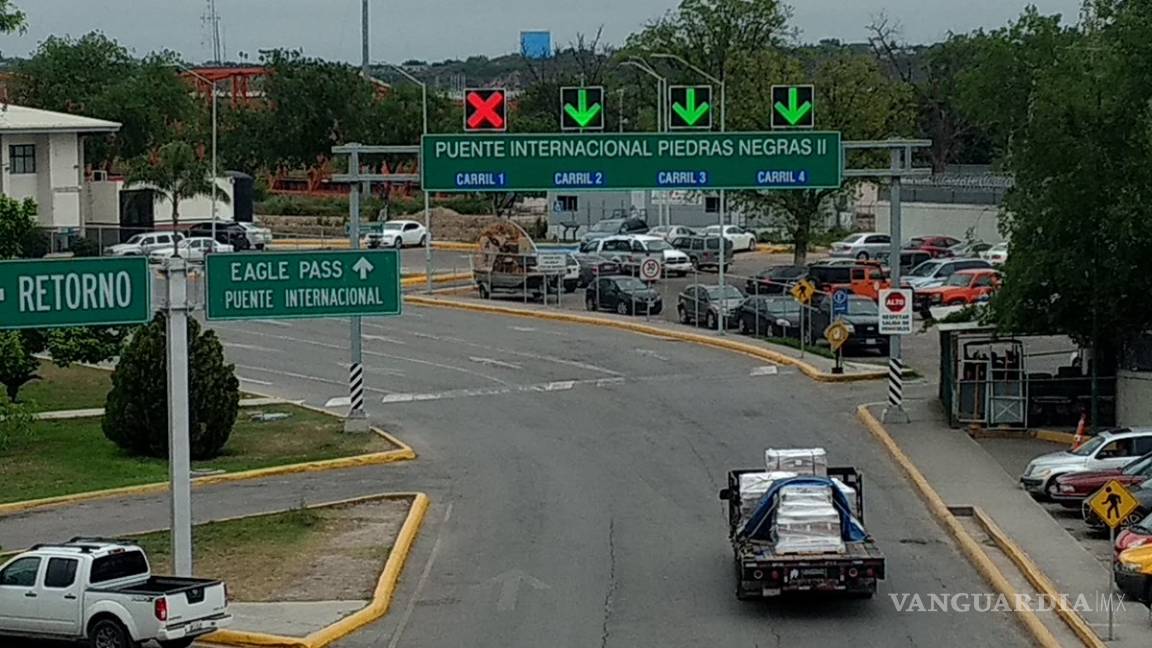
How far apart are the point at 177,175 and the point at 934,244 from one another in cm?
3252

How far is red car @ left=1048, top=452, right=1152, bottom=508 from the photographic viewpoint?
93.4 feet

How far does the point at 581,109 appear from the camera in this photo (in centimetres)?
3384

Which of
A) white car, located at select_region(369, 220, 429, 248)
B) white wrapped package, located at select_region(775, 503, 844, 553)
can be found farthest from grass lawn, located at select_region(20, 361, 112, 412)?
white car, located at select_region(369, 220, 429, 248)

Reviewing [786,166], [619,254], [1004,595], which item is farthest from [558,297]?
[1004,595]

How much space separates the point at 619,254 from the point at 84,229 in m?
25.7

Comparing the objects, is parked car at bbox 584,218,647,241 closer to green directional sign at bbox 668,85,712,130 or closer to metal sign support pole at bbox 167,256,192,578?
green directional sign at bbox 668,85,712,130

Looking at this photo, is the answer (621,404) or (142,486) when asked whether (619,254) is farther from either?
(142,486)

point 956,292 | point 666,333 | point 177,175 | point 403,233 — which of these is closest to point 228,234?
point 177,175

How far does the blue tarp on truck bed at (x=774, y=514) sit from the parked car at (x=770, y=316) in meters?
28.4

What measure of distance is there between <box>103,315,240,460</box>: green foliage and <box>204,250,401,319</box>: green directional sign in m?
13.2

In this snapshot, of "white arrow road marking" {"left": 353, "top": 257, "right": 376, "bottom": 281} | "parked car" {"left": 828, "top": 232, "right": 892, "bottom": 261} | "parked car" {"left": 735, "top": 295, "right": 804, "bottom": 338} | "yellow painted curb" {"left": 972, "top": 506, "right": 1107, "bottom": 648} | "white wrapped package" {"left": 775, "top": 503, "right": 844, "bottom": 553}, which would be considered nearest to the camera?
"yellow painted curb" {"left": 972, "top": 506, "right": 1107, "bottom": 648}

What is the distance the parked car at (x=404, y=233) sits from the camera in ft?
258

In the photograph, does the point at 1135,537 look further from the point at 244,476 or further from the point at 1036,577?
the point at 244,476

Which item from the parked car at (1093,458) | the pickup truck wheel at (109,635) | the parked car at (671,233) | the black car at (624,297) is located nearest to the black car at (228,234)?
the parked car at (671,233)
